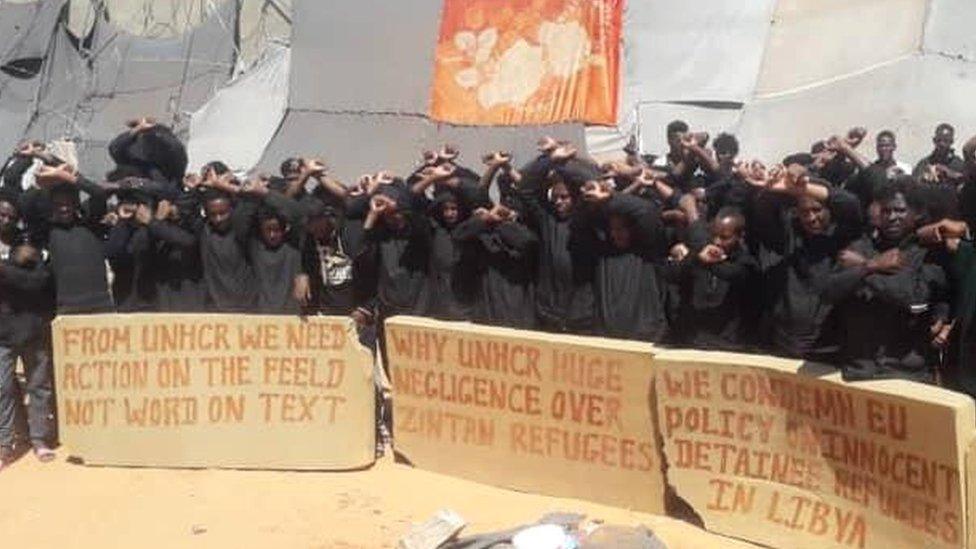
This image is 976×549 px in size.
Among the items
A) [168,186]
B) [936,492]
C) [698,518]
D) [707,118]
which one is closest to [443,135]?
[707,118]

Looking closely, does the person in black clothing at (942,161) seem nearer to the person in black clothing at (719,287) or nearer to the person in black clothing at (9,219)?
the person in black clothing at (719,287)

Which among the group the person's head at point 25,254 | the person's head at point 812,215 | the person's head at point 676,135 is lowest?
the person's head at point 25,254

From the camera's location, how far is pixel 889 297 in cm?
679

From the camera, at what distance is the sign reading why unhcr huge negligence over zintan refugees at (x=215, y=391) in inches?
356

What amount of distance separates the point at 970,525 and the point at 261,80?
58.4ft

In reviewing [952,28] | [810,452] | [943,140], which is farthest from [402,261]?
[952,28]

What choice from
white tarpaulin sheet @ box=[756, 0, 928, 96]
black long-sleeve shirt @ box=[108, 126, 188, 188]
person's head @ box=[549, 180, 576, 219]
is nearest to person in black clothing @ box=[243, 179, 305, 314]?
black long-sleeve shirt @ box=[108, 126, 188, 188]

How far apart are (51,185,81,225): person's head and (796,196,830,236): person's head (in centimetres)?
494

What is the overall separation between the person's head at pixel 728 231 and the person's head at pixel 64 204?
4420 mm

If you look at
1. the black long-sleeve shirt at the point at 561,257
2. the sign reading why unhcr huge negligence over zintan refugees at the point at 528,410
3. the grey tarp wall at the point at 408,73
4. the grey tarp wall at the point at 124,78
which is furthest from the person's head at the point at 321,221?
the grey tarp wall at the point at 124,78

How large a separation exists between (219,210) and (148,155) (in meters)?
0.96

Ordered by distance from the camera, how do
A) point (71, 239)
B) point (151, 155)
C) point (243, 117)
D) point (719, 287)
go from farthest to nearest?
point (243, 117) → point (151, 155) → point (71, 239) → point (719, 287)

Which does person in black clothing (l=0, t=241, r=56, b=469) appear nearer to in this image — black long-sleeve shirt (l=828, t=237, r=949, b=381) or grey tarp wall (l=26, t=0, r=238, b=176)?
black long-sleeve shirt (l=828, t=237, r=949, b=381)

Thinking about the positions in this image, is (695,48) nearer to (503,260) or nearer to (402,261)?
(402,261)
